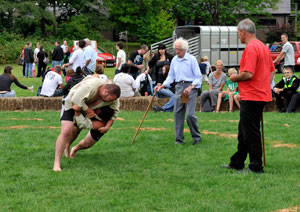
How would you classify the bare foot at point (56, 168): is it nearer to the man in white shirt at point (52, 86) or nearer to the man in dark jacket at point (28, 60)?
the man in white shirt at point (52, 86)

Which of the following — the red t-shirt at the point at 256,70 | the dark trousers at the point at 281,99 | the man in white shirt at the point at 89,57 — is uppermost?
the man in white shirt at the point at 89,57

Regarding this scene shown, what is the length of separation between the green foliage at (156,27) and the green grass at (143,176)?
4101cm

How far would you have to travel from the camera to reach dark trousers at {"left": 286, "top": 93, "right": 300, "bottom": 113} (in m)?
14.7

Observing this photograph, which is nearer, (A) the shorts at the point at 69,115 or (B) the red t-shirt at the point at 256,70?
(B) the red t-shirt at the point at 256,70

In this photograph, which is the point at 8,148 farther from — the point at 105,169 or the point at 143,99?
the point at 143,99

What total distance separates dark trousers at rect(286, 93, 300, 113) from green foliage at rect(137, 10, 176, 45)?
37739 millimetres

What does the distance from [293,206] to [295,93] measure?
904 cm

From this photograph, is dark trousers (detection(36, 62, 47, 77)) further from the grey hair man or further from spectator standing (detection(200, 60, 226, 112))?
the grey hair man

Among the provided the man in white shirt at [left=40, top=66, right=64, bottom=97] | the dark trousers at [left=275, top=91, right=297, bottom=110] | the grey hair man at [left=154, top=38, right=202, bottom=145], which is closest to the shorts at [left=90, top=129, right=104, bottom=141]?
the grey hair man at [left=154, top=38, right=202, bottom=145]

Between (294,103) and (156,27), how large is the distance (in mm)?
38711

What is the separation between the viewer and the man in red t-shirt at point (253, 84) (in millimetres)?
7391

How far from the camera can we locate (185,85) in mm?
10211

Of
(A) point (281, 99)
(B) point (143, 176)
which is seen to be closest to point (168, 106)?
(A) point (281, 99)

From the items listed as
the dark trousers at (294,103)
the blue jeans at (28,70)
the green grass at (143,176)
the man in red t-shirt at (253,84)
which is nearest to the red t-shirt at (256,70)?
the man in red t-shirt at (253,84)
